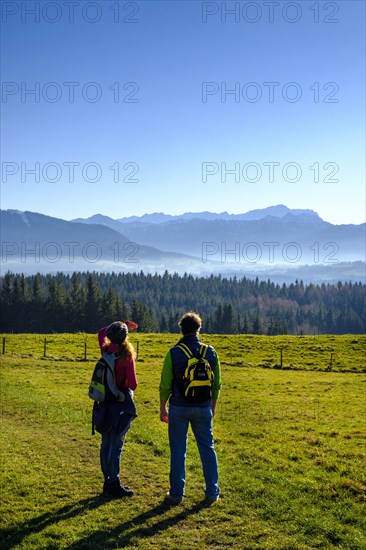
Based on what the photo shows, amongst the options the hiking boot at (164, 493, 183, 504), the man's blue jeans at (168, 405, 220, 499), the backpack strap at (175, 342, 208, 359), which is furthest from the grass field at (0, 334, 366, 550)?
the backpack strap at (175, 342, 208, 359)

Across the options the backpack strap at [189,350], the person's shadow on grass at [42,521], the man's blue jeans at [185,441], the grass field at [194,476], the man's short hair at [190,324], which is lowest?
the grass field at [194,476]

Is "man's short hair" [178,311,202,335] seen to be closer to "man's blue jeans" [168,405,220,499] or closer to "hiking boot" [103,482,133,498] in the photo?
"man's blue jeans" [168,405,220,499]

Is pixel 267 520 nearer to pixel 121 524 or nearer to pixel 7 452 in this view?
pixel 121 524

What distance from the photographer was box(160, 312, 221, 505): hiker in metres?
9.29

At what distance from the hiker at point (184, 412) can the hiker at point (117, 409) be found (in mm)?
815

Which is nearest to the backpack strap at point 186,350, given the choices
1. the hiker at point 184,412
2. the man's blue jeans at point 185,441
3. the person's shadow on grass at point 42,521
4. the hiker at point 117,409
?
the hiker at point 184,412

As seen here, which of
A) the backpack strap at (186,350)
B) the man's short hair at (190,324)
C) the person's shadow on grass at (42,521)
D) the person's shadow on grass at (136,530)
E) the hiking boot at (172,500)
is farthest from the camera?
the hiking boot at (172,500)

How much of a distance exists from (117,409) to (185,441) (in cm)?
156

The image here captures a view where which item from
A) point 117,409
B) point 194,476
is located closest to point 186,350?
point 117,409

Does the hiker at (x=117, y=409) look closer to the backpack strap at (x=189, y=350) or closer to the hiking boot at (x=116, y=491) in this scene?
the hiking boot at (x=116, y=491)

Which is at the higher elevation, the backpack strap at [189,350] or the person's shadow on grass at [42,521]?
the backpack strap at [189,350]

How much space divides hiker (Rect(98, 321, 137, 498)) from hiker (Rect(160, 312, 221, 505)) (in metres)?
0.81

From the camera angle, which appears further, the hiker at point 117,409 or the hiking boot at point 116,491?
the hiking boot at point 116,491

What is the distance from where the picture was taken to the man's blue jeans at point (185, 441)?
30.5 ft
